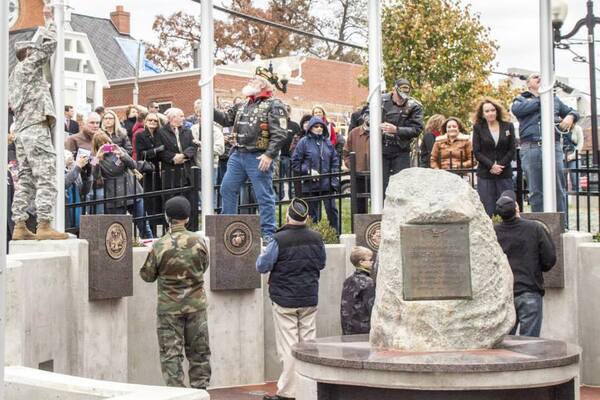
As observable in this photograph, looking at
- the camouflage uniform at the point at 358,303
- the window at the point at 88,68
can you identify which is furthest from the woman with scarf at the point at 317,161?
the window at the point at 88,68

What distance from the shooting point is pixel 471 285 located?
31.2 feet

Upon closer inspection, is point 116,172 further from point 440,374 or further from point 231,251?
point 440,374

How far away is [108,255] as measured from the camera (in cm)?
1134

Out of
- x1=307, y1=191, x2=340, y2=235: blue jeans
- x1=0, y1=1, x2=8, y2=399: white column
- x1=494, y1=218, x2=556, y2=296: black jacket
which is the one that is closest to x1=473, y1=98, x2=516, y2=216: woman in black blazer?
x1=307, y1=191, x2=340, y2=235: blue jeans

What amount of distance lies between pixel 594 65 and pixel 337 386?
14.5 metres

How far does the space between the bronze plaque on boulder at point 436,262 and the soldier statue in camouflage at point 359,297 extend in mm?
1263

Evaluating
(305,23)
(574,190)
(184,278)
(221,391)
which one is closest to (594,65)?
(574,190)

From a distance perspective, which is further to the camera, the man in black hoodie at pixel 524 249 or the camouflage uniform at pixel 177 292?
the man in black hoodie at pixel 524 249

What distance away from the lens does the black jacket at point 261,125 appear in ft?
43.3

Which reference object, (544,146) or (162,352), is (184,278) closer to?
(162,352)

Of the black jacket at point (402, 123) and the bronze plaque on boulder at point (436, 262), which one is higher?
the black jacket at point (402, 123)

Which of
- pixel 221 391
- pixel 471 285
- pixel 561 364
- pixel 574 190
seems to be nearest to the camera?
pixel 561 364

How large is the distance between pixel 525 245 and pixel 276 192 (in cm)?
489

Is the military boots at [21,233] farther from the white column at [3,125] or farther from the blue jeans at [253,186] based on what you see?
the white column at [3,125]
